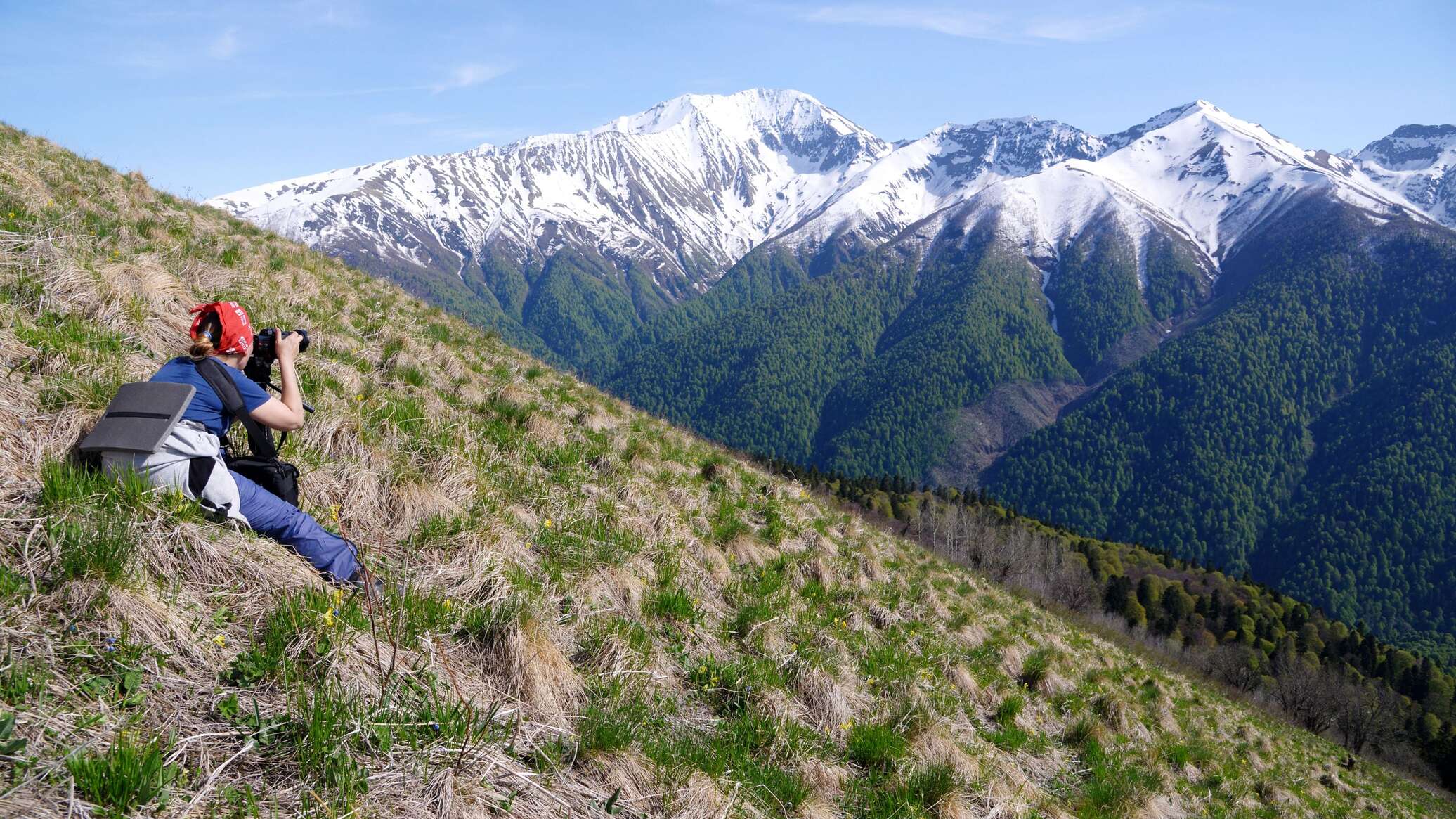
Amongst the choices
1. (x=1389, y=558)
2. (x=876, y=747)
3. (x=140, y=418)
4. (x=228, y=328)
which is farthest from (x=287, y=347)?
(x=1389, y=558)

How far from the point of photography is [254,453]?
5375 mm

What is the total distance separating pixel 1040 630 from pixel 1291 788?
6.02m

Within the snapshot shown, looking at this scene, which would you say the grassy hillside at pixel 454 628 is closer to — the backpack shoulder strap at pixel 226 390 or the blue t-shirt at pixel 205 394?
the blue t-shirt at pixel 205 394

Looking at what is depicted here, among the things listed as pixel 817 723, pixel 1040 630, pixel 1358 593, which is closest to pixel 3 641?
pixel 817 723

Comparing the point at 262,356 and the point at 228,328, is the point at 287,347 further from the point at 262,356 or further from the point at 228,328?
the point at 228,328

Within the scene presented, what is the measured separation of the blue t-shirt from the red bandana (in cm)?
22

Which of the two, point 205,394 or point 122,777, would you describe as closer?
point 122,777

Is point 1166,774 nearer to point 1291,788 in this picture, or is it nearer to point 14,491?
point 1291,788

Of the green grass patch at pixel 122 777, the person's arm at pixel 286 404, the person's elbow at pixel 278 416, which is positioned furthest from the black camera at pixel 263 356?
the green grass patch at pixel 122 777

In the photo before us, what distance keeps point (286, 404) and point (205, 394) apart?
1.85ft

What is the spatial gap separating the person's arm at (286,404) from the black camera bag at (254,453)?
0.30ft

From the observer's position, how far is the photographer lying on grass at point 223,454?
15.1ft

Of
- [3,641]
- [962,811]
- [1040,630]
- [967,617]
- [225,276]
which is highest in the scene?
[225,276]

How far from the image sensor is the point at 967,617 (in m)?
12.3
